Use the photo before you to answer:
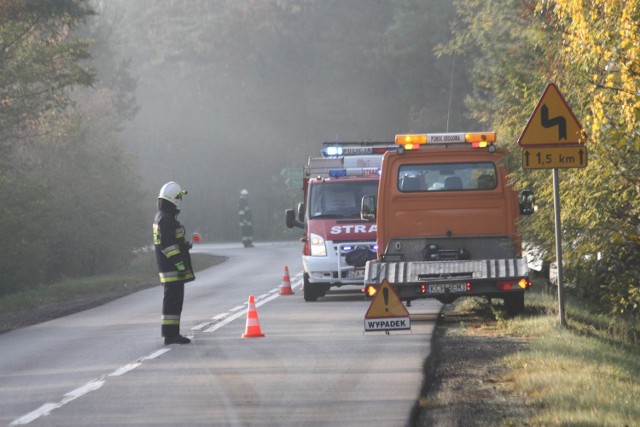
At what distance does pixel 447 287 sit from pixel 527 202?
2007 mm

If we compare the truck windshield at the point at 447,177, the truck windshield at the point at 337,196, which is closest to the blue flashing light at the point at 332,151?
the truck windshield at the point at 337,196

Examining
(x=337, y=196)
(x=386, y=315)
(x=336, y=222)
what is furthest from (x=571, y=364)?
(x=337, y=196)

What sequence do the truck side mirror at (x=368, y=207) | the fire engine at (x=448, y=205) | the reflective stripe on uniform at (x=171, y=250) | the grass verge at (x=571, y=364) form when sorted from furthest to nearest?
the truck side mirror at (x=368, y=207), the fire engine at (x=448, y=205), the reflective stripe on uniform at (x=171, y=250), the grass verge at (x=571, y=364)

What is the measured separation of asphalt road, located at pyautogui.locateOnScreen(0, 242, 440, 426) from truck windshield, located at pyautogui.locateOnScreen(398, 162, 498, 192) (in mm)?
1966

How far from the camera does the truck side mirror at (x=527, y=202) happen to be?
1725 centimetres

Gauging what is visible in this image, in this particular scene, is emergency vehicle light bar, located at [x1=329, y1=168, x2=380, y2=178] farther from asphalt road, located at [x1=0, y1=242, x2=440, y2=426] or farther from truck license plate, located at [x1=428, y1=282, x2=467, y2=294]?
truck license plate, located at [x1=428, y1=282, x2=467, y2=294]

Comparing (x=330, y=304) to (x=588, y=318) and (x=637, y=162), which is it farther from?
(x=637, y=162)

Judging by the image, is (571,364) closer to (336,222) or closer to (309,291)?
(336,222)

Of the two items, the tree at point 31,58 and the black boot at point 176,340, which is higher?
the tree at point 31,58

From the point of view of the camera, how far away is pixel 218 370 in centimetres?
1266

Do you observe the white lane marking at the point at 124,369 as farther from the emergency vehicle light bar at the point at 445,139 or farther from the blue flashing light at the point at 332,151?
the blue flashing light at the point at 332,151

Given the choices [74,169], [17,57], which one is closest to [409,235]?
[17,57]

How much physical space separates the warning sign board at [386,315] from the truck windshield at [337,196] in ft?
28.6

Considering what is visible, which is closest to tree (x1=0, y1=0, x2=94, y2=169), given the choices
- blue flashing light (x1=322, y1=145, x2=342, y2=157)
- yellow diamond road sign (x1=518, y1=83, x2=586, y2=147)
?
blue flashing light (x1=322, y1=145, x2=342, y2=157)
